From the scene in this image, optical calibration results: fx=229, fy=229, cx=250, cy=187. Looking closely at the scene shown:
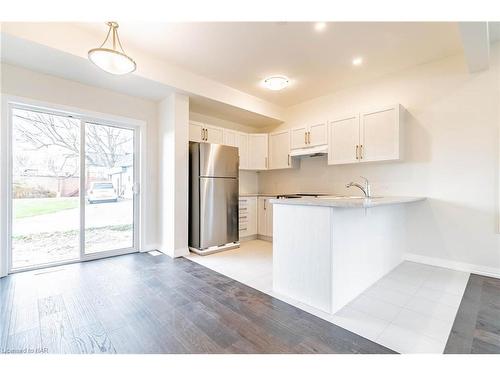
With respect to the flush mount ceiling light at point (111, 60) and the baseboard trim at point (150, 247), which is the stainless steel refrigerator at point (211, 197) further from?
the flush mount ceiling light at point (111, 60)

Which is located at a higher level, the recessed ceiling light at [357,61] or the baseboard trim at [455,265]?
the recessed ceiling light at [357,61]

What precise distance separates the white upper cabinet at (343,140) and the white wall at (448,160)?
410mm

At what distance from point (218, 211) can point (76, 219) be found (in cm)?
202

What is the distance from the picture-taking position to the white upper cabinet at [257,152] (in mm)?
4840

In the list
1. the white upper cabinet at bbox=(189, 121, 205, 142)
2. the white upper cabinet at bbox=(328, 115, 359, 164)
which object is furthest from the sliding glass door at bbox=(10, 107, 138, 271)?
the white upper cabinet at bbox=(328, 115, 359, 164)

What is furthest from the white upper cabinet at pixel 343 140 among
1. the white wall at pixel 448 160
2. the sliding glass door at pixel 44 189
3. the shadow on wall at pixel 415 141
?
the sliding glass door at pixel 44 189

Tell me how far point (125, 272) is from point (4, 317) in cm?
109

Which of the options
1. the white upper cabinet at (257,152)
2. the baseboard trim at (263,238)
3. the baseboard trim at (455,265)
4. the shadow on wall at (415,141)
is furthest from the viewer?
the white upper cabinet at (257,152)

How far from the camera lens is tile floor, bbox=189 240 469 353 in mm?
1594

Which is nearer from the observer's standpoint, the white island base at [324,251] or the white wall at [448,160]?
the white island base at [324,251]

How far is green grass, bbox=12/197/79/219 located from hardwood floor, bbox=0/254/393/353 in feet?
2.50

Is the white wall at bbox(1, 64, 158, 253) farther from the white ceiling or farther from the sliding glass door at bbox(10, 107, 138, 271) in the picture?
the white ceiling

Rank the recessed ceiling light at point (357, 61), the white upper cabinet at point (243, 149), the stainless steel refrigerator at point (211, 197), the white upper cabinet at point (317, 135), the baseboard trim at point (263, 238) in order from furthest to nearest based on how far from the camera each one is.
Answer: the white upper cabinet at point (243, 149)
the baseboard trim at point (263, 238)
the white upper cabinet at point (317, 135)
the stainless steel refrigerator at point (211, 197)
the recessed ceiling light at point (357, 61)

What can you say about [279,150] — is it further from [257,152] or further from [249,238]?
[249,238]
